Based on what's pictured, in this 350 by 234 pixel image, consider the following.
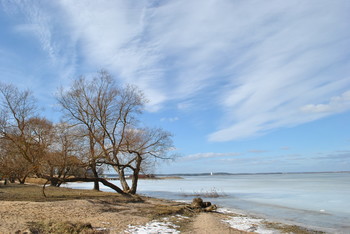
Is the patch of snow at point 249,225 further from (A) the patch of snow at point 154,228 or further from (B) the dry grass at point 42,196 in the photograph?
(B) the dry grass at point 42,196

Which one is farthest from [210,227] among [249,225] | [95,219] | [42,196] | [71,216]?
[42,196]

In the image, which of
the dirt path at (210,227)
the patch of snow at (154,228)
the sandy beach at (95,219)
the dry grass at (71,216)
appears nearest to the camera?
the dry grass at (71,216)

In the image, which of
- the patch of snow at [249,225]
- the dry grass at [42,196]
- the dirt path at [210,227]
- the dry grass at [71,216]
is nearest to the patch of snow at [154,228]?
the dry grass at [71,216]

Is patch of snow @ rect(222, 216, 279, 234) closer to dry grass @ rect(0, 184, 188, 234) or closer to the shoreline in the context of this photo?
the shoreline

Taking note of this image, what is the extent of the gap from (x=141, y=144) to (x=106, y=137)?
2796 mm

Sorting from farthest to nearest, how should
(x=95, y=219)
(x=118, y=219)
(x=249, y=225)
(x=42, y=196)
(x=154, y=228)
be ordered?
1. (x=42, y=196)
2. (x=249, y=225)
3. (x=118, y=219)
4. (x=95, y=219)
5. (x=154, y=228)

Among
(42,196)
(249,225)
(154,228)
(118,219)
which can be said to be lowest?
(249,225)

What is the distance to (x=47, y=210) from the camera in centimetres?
1077

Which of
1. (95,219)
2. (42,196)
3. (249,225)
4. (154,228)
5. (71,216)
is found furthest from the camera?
(42,196)

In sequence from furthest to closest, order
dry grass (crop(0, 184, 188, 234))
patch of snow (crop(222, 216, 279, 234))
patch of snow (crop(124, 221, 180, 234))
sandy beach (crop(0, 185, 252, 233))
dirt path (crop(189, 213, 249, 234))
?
patch of snow (crop(222, 216, 279, 234)) → dirt path (crop(189, 213, 249, 234)) → patch of snow (crop(124, 221, 180, 234)) → sandy beach (crop(0, 185, 252, 233)) → dry grass (crop(0, 184, 188, 234))

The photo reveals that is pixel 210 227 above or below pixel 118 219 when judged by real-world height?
below

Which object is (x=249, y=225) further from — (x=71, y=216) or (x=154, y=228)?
(x=71, y=216)

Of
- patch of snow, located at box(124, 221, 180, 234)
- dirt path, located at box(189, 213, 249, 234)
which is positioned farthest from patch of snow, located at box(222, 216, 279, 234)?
patch of snow, located at box(124, 221, 180, 234)

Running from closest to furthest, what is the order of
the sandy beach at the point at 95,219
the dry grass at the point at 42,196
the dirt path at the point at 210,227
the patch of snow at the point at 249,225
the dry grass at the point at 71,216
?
the dry grass at the point at 71,216, the sandy beach at the point at 95,219, the dirt path at the point at 210,227, the patch of snow at the point at 249,225, the dry grass at the point at 42,196
